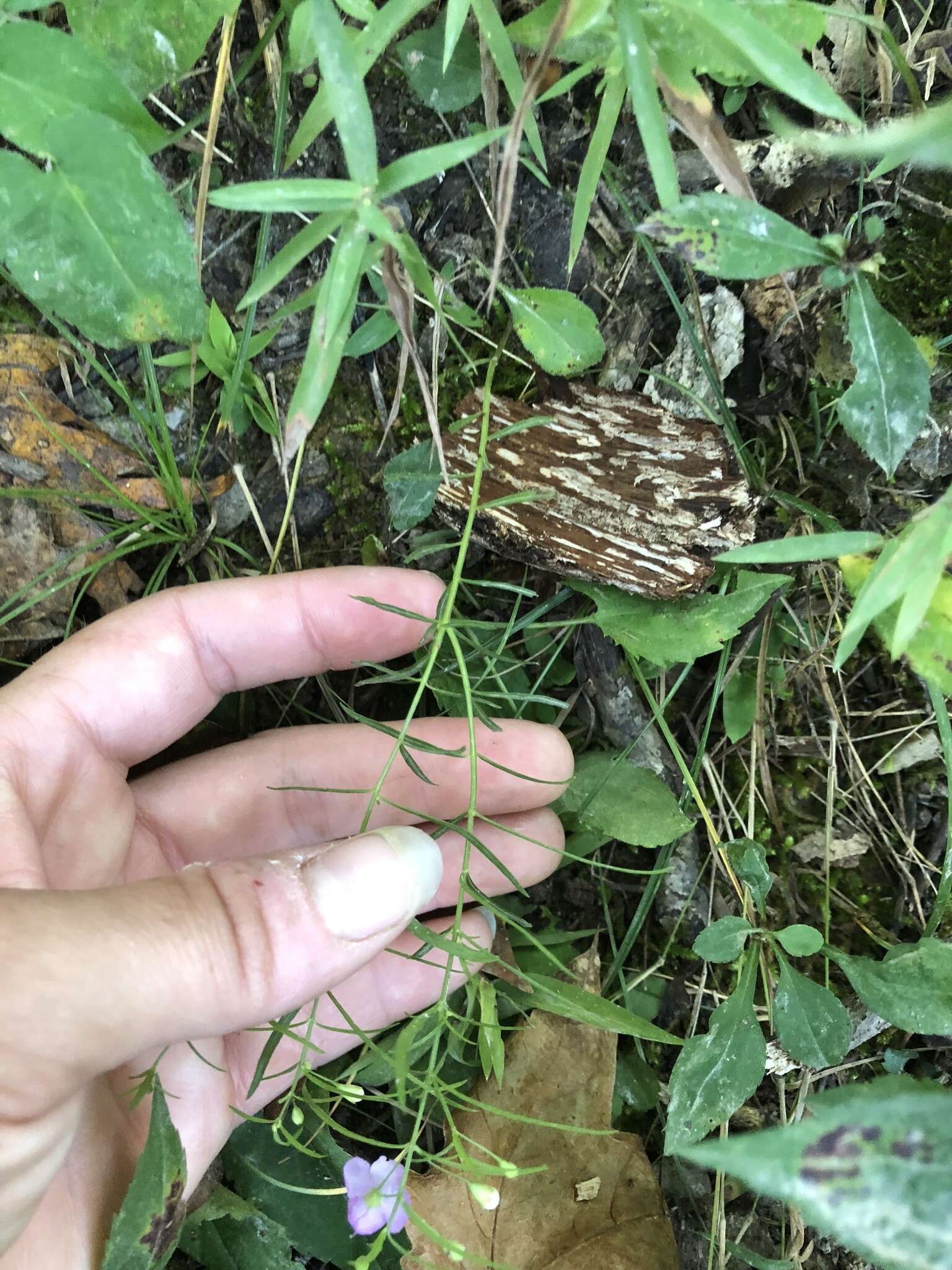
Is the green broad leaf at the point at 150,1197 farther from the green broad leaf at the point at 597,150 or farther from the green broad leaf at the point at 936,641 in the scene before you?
the green broad leaf at the point at 597,150

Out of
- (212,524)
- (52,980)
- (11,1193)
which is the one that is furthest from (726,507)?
(11,1193)

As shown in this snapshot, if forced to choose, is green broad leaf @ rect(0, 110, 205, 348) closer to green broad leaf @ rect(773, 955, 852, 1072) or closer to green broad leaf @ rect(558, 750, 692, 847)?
green broad leaf @ rect(558, 750, 692, 847)

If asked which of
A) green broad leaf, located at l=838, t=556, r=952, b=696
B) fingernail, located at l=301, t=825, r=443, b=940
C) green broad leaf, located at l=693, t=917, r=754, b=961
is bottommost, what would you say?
green broad leaf, located at l=693, t=917, r=754, b=961

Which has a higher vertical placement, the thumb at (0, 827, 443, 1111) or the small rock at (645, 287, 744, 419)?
the small rock at (645, 287, 744, 419)

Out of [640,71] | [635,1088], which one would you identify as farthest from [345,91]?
[635,1088]

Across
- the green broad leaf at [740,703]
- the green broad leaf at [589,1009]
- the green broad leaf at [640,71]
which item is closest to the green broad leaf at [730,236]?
the green broad leaf at [640,71]

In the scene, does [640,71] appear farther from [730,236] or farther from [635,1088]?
[635,1088]

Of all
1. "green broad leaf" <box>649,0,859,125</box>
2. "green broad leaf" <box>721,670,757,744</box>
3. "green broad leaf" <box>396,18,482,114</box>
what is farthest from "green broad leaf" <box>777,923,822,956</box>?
"green broad leaf" <box>396,18,482,114</box>

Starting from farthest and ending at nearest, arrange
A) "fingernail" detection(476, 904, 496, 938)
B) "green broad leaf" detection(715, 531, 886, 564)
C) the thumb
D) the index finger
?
"fingernail" detection(476, 904, 496, 938) < the index finger < "green broad leaf" detection(715, 531, 886, 564) < the thumb

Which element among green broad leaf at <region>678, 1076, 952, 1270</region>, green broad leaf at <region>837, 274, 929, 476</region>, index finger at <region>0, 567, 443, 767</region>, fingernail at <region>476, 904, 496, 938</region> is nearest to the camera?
green broad leaf at <region>678, 1076, 952, 1270</region>
